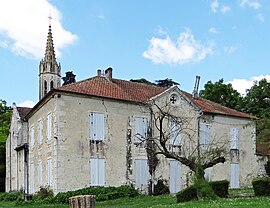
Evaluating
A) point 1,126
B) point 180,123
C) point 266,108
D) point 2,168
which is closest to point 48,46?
point 1,126

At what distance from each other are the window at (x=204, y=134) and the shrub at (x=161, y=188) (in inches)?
184

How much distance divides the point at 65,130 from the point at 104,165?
3.56 m

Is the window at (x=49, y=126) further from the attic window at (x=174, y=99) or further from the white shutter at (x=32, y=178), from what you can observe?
the attic window at (x=174, y=99)

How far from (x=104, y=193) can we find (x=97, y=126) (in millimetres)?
4577

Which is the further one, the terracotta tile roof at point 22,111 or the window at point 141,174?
the terracotta tile roof at point 22,111

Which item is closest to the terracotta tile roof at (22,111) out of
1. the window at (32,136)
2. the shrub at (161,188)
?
the window at (32,136)

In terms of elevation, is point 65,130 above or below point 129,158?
above

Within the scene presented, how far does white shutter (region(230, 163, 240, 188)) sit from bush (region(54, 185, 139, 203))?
32.9ft

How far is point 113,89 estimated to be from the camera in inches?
1200

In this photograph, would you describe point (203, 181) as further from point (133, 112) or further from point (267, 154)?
point (267, 154)

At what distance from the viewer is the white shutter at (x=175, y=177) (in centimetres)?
3097

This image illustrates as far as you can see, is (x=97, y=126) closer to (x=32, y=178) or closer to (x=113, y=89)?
(x=113, y=89)

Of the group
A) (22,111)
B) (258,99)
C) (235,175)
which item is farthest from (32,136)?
(258,99)

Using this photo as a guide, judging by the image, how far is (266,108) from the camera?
48969 millimetres
